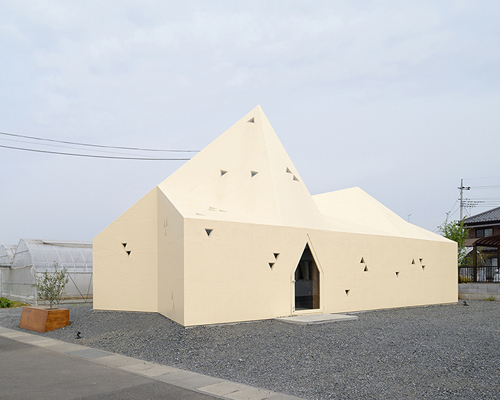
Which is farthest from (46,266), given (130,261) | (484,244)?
(484,244)

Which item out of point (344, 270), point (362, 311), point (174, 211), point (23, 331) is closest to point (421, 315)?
point (362, 311)

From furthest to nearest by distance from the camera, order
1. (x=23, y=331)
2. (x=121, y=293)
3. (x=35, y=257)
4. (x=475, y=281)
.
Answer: (x=475, y=281) → (x=35, y=257) → (x=121, y=293) → (x=23, y=331)

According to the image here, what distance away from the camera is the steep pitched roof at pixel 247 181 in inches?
521

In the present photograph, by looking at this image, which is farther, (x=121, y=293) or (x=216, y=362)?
(x=121, y=293)

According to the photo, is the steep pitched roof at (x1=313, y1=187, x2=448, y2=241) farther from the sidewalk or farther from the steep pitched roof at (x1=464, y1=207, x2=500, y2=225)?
the steep pitched roof at (x1=464, y1=207, x2=500, y2=225)

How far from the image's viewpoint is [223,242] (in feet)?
36.9

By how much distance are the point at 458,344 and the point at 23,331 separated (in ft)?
38.1

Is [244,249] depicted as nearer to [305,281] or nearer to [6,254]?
[305,281]

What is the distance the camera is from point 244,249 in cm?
1160

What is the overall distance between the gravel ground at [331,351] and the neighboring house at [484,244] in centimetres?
1191

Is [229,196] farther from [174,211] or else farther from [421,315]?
[421,315]

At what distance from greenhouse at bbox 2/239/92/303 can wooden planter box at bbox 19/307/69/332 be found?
7.99m

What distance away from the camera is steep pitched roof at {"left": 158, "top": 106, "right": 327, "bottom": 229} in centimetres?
1323

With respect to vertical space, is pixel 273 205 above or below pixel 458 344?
above
